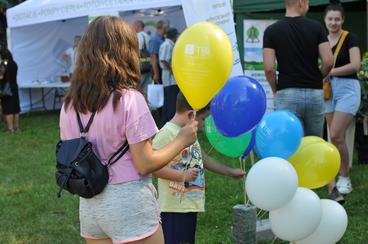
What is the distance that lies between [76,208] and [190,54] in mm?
2953

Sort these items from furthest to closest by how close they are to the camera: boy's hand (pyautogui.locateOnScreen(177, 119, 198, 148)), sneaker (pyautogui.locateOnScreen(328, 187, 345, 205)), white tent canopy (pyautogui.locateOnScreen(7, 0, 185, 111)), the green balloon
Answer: white tent canopy (pyautogui.locateOnScreen(7, 0, 185, 111))
sneaker (pyautogui.locateOnScreen(328, 187, 345, 205))
the green balloon
boy's hand (pyautogui.locateOnScreen(177, 119, 198, 148))

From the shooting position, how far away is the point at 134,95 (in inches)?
83.7

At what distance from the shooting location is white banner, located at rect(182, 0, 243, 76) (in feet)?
15.8

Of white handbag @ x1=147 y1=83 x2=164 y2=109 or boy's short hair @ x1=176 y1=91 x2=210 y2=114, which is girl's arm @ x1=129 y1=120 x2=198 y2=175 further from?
white handbag @ x1=147 y1=83 x2=164 y2=109

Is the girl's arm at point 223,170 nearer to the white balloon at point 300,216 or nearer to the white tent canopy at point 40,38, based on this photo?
the white balloon at point 300,216

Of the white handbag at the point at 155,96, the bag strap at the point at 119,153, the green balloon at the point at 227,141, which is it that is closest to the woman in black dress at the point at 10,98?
the white handbag at the point at 155,96

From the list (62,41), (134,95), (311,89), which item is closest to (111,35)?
(134,95)

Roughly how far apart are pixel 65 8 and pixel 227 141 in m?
7.33

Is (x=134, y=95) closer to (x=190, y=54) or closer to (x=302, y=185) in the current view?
(x=190, y=54)

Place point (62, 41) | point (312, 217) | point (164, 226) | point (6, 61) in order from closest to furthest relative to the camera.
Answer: point (312, 217) → point (164, 226) → point (6, 61) → point (62, 41)

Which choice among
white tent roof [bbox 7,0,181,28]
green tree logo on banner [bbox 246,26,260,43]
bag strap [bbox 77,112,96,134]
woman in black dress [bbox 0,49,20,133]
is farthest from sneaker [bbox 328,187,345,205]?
woman in black dress [bbox 0,49,20,133]

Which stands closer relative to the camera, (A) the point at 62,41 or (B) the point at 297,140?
(B) the point at 297,140

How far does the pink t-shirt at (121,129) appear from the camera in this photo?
210 cm

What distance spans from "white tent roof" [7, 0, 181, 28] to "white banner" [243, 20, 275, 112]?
144 centimetres
